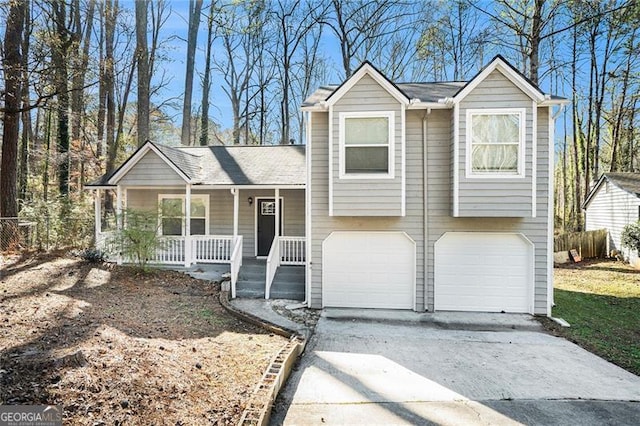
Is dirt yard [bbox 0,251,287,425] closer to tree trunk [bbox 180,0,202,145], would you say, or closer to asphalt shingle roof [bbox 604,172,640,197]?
tree trunk [bbox 180,0,202,145]

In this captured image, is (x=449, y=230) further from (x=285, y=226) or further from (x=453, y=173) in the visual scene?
(x=285, y=226)

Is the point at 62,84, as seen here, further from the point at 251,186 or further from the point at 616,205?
the point at 616,205

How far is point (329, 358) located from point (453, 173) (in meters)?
4.98

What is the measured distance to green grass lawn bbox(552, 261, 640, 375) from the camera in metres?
6.09

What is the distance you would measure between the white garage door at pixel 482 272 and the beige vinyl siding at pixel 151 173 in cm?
813

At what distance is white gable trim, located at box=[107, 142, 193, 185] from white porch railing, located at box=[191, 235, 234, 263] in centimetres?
203

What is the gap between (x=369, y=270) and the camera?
8445mm

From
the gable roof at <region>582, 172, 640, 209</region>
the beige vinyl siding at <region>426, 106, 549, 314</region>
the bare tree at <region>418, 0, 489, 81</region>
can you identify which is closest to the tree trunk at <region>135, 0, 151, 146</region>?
the beige vinyl siding at <region>426, 106, 549, 314</region>

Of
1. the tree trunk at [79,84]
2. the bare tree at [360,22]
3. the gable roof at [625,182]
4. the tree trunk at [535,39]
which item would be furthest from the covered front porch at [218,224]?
the gable roof at [625,182]

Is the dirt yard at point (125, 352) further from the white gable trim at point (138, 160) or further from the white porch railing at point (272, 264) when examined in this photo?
the white gable trim at point (138, 160)

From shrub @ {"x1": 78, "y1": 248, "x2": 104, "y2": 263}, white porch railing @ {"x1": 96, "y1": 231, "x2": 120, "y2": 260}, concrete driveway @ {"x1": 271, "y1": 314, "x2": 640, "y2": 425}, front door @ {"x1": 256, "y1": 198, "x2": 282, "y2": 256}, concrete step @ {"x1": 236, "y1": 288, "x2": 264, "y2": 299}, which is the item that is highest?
front door @ {"x1": 256, "y1": 198, "x2": 282, "y2": 256}

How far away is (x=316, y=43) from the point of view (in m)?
22.6

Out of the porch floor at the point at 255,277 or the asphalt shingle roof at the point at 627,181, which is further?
the asphalt shingle roof at the point at 627,181

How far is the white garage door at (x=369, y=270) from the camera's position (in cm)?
834
